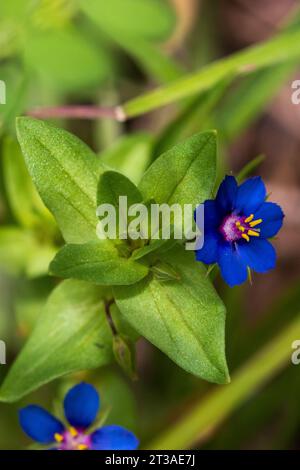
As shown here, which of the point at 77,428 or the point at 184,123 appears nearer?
the point at 77,428

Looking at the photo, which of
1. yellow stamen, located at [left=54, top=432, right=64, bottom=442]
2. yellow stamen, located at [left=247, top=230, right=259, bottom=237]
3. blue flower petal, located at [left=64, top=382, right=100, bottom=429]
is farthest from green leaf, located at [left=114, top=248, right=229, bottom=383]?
yellow stamen, located at [left=54, top=432, right=64, bottom=442]

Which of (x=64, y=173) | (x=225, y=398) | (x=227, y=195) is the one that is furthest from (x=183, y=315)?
(x=225, y=398)

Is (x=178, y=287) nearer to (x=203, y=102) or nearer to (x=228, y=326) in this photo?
(x=203, y=102)

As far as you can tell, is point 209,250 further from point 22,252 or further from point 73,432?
point 22,252

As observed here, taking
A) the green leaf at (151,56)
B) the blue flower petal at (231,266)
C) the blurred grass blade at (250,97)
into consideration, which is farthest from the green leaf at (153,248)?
the green leaf at (151,56)

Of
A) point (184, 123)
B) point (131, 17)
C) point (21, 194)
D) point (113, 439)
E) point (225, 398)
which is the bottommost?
point (113, 439)

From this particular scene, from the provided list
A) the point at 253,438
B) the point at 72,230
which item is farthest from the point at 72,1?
the point at 253,438

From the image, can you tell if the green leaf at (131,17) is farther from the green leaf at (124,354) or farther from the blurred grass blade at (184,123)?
the green leaf at (124,354)

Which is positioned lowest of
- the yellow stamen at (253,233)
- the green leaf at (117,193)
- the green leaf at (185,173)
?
the yellow stamen at (253,233)

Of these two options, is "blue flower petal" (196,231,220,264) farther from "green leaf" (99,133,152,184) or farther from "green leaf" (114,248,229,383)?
"green leaf" (99,133,152,184)
